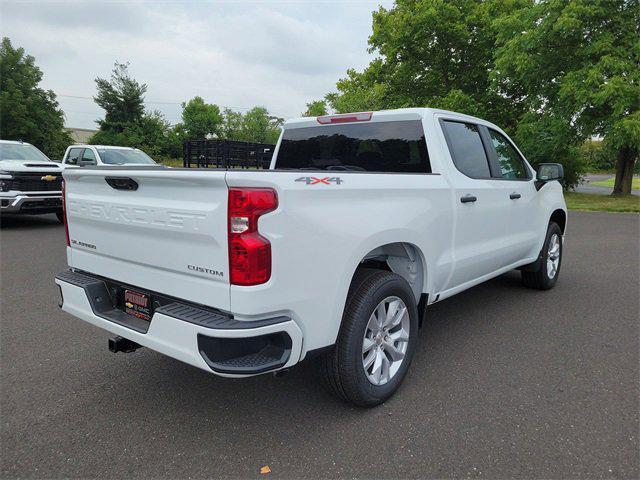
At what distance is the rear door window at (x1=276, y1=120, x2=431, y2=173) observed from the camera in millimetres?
3627

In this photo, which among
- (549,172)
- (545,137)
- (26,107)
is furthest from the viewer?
(26,107)

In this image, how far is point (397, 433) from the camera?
2609mm

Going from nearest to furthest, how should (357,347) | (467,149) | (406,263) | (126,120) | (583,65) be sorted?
(357,347) → (406,263) → (467,149) → (583,65) → (126,120)

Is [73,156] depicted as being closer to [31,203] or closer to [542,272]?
[31,203]

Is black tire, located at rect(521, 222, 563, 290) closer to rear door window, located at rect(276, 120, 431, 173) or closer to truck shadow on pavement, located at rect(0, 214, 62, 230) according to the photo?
rear door window, located at rect(276, 120, 431, 173)

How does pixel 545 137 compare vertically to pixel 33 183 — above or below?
above

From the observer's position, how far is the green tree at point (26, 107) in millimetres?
36562

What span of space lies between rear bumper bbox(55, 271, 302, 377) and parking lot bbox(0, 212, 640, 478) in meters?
0.56

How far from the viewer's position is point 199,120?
295 feet

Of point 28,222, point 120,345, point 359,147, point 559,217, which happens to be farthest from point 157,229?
point 28,222

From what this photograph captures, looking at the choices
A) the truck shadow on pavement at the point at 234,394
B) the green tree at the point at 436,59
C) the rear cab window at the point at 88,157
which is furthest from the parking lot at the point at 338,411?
the green tree at the point at 436,59

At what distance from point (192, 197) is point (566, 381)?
281cm

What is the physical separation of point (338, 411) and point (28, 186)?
984cm

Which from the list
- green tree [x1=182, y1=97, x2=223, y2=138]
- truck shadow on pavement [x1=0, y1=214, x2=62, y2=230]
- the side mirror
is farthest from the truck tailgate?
green tree [x1=182, y1=97, x2=223, y2=138]
